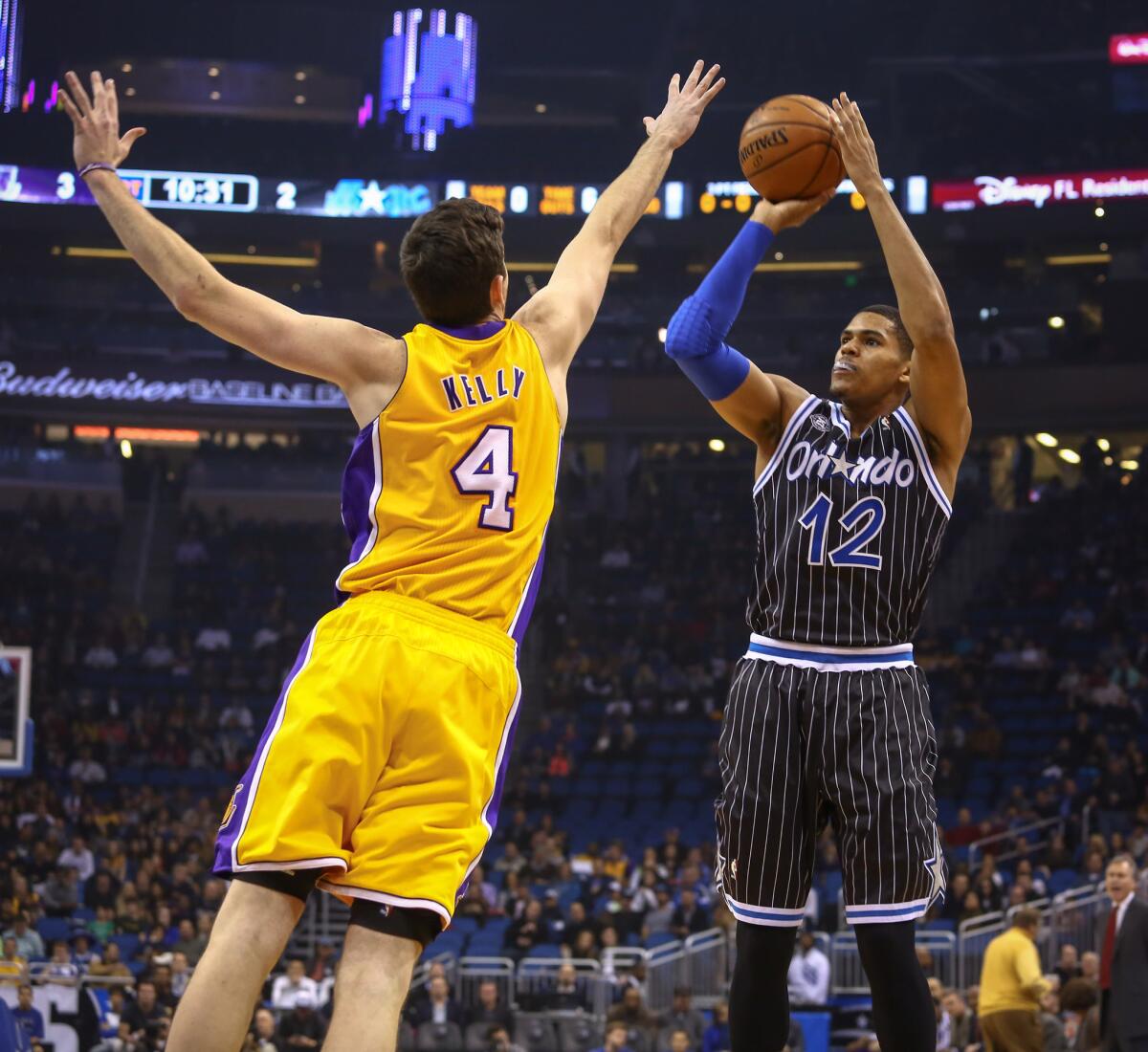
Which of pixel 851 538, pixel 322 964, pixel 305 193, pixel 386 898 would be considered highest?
pixel 305 193

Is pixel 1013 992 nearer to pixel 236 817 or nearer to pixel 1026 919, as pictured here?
pixel 1026 919

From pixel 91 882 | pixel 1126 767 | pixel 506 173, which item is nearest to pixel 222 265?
pixel 506 173

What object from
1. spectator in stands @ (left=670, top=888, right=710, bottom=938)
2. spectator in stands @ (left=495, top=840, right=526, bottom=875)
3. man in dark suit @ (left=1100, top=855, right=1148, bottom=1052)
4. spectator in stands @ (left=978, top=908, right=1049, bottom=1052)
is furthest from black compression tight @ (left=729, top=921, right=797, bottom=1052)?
spectator in stands @ (left=495, top=840, right=526, bottom=875)

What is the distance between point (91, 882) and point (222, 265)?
18928mm

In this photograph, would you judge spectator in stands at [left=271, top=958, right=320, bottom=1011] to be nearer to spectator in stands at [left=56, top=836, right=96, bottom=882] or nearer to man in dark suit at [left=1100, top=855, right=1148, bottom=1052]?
spectator in stands at [left=56, top=836, right=96, bottom=882]

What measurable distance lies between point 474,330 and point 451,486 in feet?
1.45

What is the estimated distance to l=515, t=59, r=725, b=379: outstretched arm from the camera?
4.25 meters

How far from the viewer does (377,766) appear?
362cm

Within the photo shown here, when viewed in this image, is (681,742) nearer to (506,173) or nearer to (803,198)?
(506,173)

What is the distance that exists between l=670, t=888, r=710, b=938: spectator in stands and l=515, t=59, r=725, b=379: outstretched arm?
13954 mm

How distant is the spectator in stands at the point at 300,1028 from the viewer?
46.1 feet

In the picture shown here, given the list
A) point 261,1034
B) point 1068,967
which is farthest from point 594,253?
point 1068,967

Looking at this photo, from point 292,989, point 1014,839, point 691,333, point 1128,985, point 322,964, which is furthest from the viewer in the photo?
point 1014,839

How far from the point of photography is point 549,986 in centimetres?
1631
